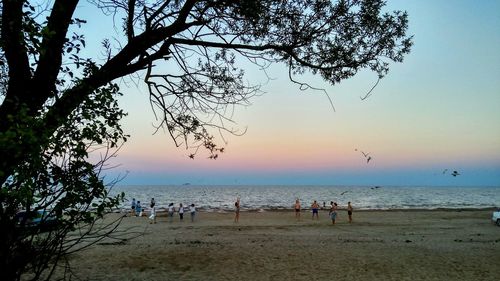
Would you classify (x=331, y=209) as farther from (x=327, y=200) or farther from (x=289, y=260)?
(x=327, y=200)

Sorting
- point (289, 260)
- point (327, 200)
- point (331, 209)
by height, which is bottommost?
point (327, 200)

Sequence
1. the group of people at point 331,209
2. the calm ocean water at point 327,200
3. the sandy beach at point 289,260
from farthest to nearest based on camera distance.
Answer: the calm ocean water at point 327,200 → the group of people at point 331,209 → the sandy beach at point 289,260

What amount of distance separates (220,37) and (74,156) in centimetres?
369

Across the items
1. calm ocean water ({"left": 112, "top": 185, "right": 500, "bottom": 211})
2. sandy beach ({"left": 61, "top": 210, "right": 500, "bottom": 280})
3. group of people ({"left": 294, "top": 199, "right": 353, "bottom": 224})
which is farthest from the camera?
calm ocean water ({"left": 112, "top": 185, "right": 500, "bottom": 211})

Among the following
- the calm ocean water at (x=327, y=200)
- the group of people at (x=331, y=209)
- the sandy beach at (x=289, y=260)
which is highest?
the group of people at (x=331, y=209)

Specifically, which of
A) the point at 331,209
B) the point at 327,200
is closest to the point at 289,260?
the point at 331,209

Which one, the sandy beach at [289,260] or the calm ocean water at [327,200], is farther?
the calm ocean water at [327,200]

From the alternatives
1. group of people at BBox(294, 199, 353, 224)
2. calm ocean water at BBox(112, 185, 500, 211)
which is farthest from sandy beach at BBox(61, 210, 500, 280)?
group of people at BBox(294, 199, 353, 224)

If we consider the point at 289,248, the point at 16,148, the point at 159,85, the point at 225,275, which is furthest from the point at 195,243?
the point at 16,148

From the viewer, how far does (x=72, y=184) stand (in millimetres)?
4379

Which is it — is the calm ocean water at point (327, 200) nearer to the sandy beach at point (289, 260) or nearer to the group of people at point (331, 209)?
the sandy beach at point (289, 260)

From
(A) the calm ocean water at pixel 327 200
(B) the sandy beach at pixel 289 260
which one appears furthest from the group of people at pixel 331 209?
(A) the calm ocean water at pixel 327 200

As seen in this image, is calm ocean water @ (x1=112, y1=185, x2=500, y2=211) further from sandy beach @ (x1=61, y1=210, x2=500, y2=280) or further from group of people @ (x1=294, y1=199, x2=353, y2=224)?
group of people @ (x1=294, y1=199, x2=353, y2=224)

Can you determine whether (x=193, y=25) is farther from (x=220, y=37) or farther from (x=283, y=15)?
(x=283, y=15)
